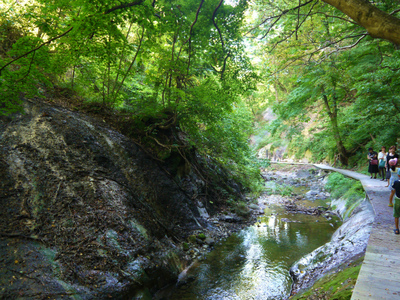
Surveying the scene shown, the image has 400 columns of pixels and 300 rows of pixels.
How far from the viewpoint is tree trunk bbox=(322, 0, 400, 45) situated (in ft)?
8.73

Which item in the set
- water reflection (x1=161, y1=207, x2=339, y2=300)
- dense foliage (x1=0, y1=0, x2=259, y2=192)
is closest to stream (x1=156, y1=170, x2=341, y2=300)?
water reflection (x1=161, y1=207, x2=339, y2=300)

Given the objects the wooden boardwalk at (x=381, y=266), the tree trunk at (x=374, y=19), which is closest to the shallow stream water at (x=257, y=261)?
the wooden boardwalk at (x=381, y=266)

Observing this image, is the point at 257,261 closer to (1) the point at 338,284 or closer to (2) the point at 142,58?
(1) the point at 338,284

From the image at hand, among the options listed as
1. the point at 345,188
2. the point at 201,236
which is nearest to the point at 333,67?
the point at 345,188

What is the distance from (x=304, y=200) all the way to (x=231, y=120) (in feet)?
24.1

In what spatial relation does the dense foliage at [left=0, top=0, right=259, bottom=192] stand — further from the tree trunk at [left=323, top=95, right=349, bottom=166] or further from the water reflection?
the tree trunk at [left=323, top=95, right=349, bottom=166]

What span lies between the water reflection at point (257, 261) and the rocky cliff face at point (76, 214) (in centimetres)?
80

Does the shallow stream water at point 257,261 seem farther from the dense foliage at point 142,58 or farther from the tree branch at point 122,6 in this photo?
the tree branch at point 122,6

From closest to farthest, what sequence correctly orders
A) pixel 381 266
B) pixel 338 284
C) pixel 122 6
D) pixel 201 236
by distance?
1. pixel 381 266
2. pixel 338 284
3. pixel 122 6
4. pixel 201 236

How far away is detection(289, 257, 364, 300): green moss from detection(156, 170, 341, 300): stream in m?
1.03

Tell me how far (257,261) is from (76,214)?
15.6 ft

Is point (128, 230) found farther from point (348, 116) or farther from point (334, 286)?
point (348, 116)

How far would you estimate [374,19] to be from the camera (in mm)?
2746

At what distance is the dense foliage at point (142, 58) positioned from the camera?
387 cm
